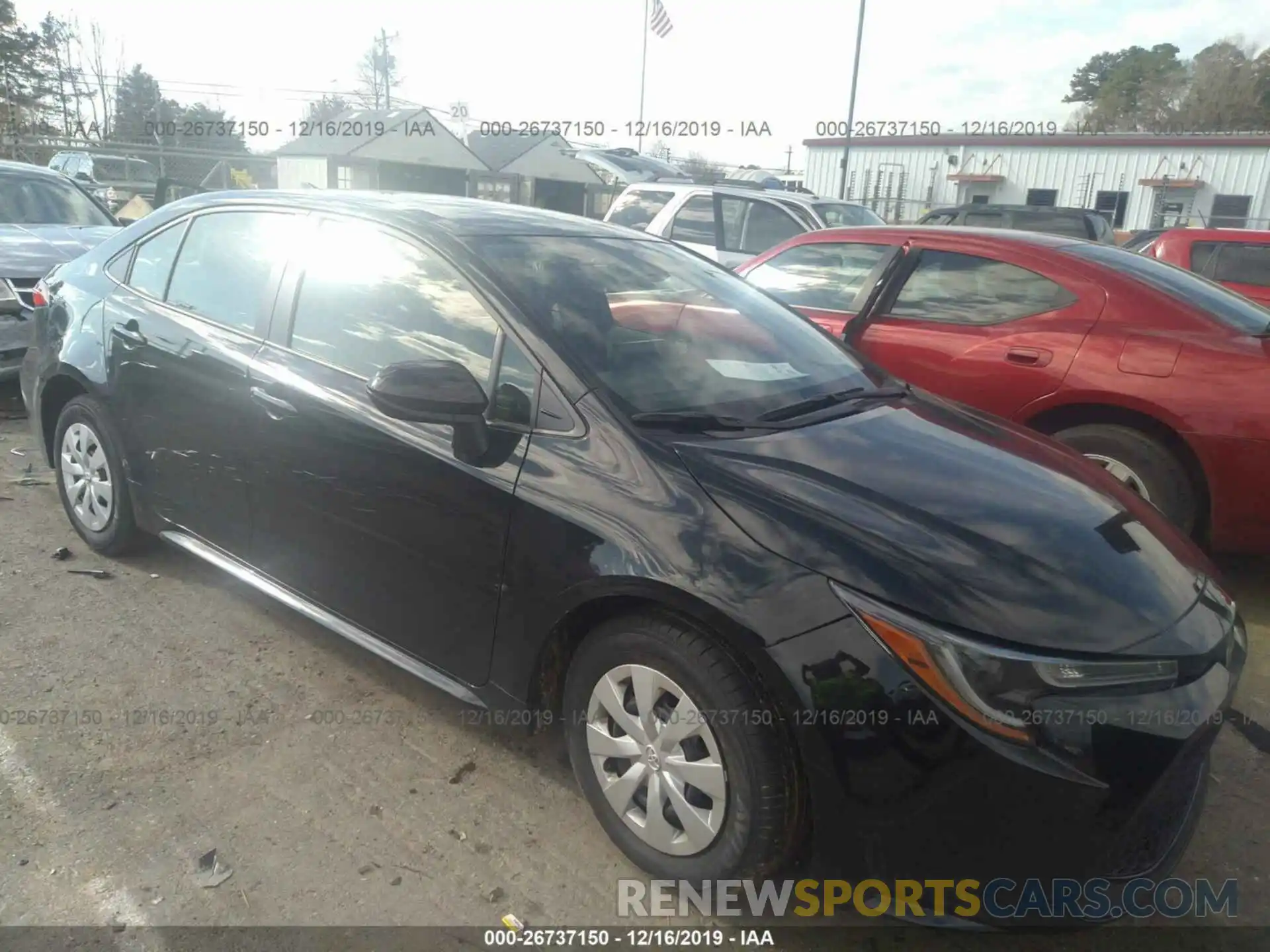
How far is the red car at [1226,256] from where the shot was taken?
357 inches

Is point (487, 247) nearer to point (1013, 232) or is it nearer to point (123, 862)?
point (123, 862)

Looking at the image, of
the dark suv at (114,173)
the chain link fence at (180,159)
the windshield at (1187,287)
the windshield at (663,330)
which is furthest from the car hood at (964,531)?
the dark suv at (114,173)

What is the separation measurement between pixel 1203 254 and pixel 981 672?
9.32 metres

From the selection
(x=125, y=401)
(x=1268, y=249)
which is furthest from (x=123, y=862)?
(x=1268, y=249)

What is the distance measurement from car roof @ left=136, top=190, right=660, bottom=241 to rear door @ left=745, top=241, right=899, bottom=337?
1728 millimetres

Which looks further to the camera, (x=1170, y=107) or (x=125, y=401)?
(x=1170, y=107)

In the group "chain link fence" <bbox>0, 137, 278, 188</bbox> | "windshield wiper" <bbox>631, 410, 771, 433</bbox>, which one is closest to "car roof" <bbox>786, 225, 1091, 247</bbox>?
"windshield wiper" <bbox>631, 410, 771, 433</bbox>

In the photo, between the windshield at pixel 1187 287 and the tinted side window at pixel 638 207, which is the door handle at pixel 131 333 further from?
the tinted side window at pixel 638 207

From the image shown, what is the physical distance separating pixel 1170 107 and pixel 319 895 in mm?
60039

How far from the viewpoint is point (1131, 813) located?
1.88m

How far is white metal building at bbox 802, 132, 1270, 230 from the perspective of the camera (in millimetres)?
31031

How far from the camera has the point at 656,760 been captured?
2.17 m

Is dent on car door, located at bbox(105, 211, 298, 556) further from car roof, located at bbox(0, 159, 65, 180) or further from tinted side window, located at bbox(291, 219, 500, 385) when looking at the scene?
car roof, located at bbox(0, 159, 65, 180)

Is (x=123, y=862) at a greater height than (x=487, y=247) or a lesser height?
lesser
